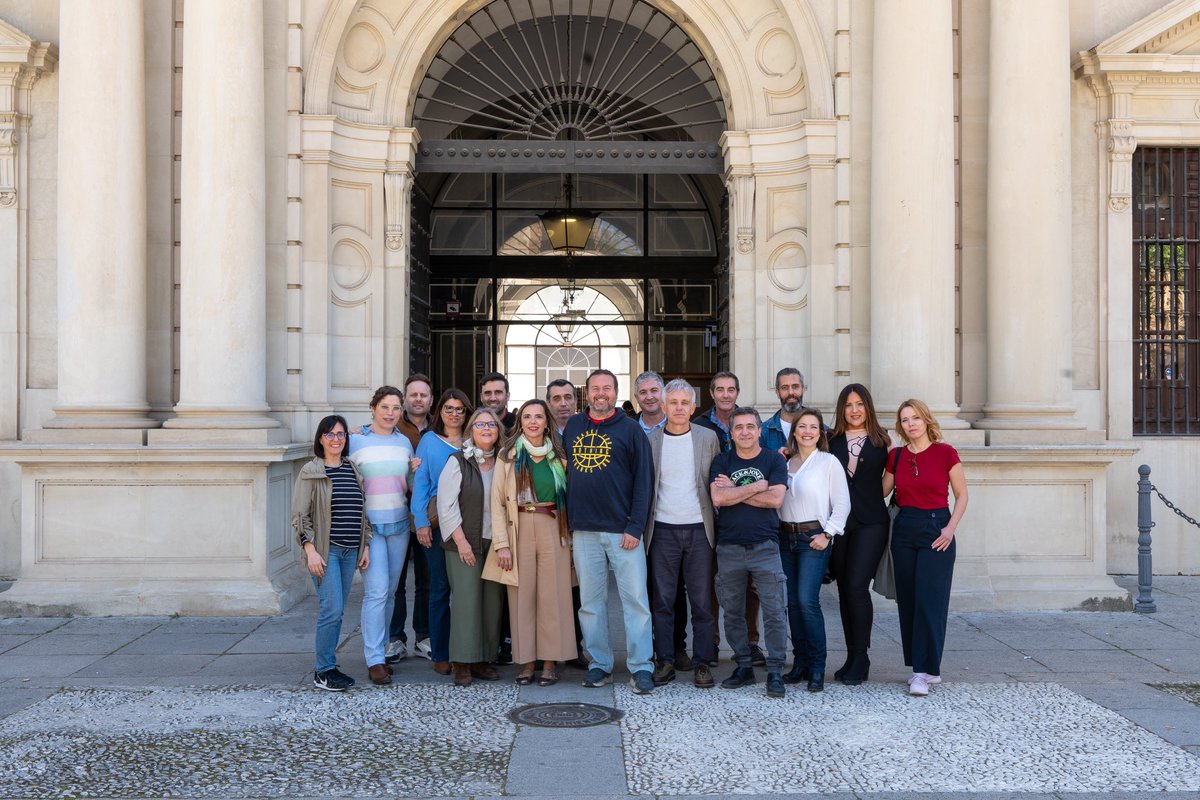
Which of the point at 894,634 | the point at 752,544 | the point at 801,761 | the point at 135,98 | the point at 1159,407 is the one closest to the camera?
the point at 801,761

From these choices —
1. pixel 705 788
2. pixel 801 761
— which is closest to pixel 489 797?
pixel 705 788

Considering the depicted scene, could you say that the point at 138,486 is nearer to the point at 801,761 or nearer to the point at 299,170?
the point at 299,170

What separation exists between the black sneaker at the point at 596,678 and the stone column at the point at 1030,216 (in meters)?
4.94

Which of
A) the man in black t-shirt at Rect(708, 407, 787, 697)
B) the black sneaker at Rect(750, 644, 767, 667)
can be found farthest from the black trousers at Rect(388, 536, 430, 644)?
the black sneaker at Rect(750, 644, 767, 667)

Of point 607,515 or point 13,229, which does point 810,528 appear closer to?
point 607,515

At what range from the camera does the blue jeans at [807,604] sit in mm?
6879

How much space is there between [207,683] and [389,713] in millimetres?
1391

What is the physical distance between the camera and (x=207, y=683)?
7031 millimetres

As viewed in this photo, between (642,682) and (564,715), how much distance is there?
671mm

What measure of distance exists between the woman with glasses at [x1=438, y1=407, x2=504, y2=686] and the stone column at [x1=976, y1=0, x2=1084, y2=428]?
17.1ft

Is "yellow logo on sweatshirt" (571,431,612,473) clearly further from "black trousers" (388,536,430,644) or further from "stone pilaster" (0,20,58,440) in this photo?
"stone pilaster" (0,20,58,440)

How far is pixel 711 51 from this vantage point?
11531mm

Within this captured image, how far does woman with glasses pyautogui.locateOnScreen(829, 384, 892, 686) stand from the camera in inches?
275

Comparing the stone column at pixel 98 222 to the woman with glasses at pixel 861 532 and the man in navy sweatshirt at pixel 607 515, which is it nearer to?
Answer: the man in navy sweatshirt at pixel 607 515
